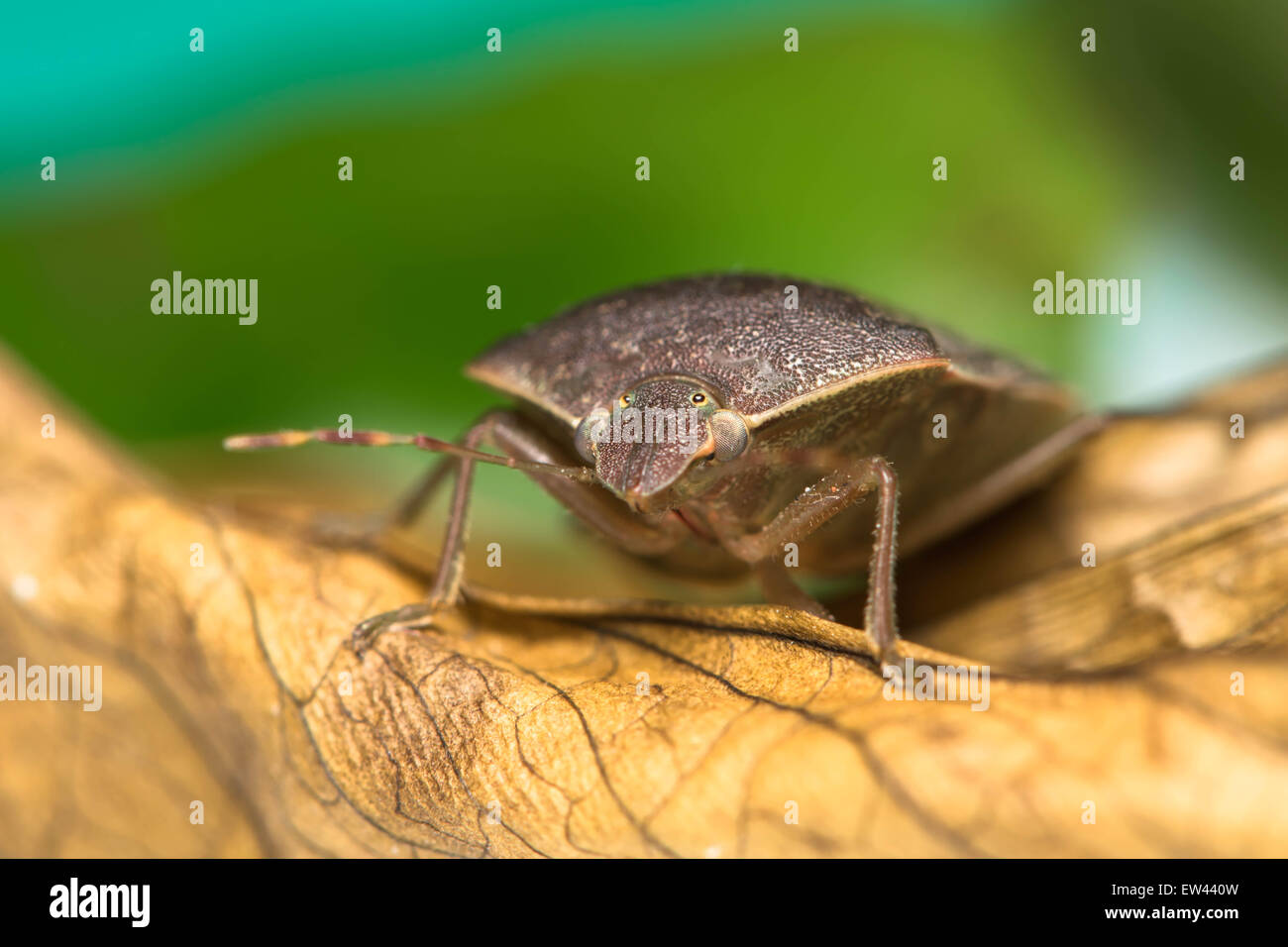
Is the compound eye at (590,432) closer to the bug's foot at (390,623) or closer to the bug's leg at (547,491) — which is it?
the bug's leg at (547,491)

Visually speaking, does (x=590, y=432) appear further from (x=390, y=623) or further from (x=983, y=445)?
(x=983, y=445)

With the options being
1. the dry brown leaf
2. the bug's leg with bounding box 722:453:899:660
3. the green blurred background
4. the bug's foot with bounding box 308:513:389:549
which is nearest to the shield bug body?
the bug's leg with bounding box 722:453:899:660

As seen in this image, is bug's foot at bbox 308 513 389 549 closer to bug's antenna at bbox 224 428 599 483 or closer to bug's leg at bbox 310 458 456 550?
bug's leg at bbox 310 458 456 550

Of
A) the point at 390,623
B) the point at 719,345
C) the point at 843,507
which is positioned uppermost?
the point at 719,345

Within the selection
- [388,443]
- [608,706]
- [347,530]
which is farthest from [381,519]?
[608,706]

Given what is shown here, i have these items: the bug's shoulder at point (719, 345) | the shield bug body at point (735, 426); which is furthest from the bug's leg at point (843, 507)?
the bug's shoulder at point (719, 345)

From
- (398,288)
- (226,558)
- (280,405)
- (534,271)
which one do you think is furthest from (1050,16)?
(226,558)
